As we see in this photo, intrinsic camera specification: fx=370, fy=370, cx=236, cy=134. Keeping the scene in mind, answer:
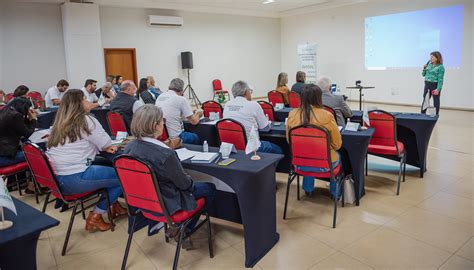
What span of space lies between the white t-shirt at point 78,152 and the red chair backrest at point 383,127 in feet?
8.61

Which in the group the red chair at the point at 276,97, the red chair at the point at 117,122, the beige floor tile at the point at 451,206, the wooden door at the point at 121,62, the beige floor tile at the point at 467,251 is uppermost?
the wooden door at the point at 121,62

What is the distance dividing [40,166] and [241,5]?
31.8ft

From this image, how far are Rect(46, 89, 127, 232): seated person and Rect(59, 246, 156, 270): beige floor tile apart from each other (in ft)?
1.63

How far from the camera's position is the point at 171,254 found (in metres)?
2.77

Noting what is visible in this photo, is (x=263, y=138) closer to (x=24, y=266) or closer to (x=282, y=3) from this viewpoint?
(x=24, y=266)

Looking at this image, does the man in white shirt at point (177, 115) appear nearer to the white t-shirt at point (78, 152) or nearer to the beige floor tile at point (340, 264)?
the white t-shirt at point (78, 152)

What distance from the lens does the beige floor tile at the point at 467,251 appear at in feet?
8.34

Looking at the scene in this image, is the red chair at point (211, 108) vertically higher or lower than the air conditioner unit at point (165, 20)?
lower

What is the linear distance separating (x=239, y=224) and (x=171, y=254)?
0.66m

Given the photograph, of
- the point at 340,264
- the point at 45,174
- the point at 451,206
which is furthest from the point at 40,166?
the point at 451,206

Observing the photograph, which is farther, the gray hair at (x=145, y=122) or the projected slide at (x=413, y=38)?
the projected slide at (x=413, y=38)

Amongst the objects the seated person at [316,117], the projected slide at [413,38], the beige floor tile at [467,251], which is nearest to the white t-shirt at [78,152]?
the seated person at [316,117]

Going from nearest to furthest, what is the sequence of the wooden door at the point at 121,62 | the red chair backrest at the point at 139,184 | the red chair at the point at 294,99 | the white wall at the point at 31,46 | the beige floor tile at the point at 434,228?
the red chair backrest at the point at 139,184 < the beige floor tile at the point at 434,228 < the red chair at the point at 294,99 < the white wall at the point at 31,46 < the wooden door at the point at 121,62

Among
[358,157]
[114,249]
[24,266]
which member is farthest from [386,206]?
[24,266]
